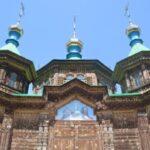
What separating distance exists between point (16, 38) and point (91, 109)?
424 inches

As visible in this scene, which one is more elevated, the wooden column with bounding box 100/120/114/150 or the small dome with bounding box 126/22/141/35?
the small dome with bounding box 126/22/141/35

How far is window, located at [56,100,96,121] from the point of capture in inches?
638

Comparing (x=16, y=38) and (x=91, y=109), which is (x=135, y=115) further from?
(x=16, y=38)

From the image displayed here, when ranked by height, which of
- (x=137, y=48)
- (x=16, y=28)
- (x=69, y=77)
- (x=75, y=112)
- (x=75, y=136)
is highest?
(x=16, y=28)

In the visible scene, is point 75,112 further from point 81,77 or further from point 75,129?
point 81,77

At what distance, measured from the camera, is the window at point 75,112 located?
1620cm

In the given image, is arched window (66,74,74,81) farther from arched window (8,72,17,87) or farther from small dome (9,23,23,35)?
small dome (9,23,23,35)

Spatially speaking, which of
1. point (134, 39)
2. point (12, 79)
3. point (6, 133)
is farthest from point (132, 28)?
→ point (6, 133)

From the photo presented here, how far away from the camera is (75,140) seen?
1513 cm

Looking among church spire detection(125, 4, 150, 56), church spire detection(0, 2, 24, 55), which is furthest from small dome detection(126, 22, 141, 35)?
church spire detection(0, 2, 24, 55)

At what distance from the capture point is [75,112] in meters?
16.4

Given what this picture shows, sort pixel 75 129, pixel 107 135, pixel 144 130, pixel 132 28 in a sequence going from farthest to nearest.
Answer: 1. pixel 132 28
2. pixel 75 129
3. pixel 144 130
4. pixel 107 135

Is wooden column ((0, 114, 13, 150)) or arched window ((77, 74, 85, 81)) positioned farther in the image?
arched window ((77, 74, 85, 81))

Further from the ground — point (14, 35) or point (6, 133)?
point (14, 35)
